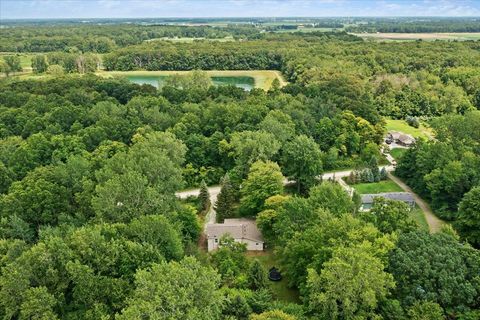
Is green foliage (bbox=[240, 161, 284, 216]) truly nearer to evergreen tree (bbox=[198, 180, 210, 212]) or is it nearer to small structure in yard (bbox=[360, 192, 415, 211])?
evergreen tree (bbox=[198, 180, 210, 212])

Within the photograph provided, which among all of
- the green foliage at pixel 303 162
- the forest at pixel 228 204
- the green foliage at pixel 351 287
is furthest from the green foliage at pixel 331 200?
the green foliage at pixel 303 162

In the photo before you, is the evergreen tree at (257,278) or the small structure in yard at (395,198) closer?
the evergreen tree at (257,278)

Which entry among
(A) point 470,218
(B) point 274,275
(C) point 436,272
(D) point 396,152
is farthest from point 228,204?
(D) point 396,152

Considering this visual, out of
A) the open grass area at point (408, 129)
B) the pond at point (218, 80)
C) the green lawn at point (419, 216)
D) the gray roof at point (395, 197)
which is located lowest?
the pond at point (218, 80)

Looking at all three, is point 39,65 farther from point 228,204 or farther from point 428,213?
point 428,213

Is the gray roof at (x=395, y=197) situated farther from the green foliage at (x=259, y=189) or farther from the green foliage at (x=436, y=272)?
the green foliage at (x=436, y=272)

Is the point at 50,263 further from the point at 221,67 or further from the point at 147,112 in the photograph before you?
the point at 221,67

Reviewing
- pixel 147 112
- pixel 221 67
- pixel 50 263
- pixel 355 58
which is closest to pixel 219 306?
pixel 50 263
